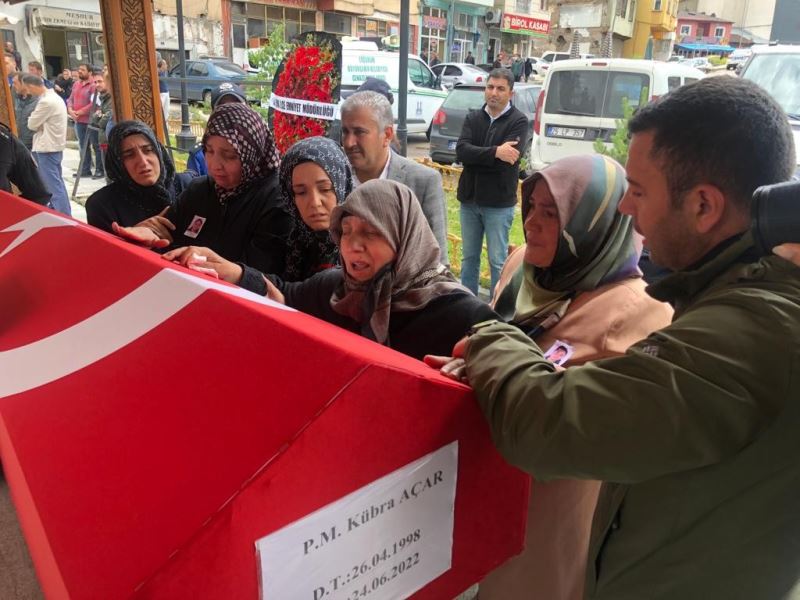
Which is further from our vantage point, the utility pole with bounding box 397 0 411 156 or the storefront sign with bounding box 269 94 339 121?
the utility pole with bounding box 397 0 411 156

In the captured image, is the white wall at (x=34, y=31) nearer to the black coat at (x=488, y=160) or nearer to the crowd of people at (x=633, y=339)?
the black coat at (x=488, y=160)

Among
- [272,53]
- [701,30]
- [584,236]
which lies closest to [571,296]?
[584,236]

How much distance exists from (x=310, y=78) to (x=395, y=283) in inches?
111

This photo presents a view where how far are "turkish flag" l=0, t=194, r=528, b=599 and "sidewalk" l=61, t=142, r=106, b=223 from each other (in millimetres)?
5842

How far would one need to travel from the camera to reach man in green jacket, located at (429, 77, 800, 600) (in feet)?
2.64

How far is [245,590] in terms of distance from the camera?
73cm

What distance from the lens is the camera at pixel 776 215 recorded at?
0.78 metres

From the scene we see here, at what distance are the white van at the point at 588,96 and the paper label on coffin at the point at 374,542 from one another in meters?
8.13

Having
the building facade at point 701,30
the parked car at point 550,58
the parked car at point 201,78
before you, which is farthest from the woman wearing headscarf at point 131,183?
the building facade at point 701,30

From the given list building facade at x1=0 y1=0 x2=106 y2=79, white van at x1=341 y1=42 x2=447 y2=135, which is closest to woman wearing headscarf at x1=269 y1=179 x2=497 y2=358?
white van at x1=341 y1=42 x2=447 y2=135

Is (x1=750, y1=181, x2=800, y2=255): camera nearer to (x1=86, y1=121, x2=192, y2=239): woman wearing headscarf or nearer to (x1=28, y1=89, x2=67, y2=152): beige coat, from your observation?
(x1=86, y1=121, x2=192, y2=239): woman wearing headscarf

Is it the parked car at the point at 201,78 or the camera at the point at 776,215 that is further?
the parked car at the point at 201,78

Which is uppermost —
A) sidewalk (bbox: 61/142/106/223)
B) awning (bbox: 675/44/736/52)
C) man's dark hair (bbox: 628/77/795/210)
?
awning (bbox: 675/44/736/52)

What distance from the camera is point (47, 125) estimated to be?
711 cm
